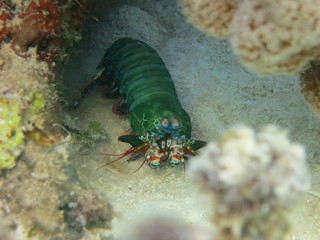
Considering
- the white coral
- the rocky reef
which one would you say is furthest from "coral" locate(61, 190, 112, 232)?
the white coral

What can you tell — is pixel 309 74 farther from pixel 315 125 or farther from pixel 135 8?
pixel 135 8

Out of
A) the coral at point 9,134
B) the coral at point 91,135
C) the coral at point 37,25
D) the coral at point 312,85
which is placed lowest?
the coral at point 91,135

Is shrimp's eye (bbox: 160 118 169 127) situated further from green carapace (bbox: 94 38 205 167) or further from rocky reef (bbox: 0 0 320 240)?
rocky reef (bbox: 0 0 320 240)

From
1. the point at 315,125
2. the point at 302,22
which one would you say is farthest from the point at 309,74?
the point at 315,125

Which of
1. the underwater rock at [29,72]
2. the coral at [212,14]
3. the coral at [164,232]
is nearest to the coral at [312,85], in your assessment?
the coral at [212,14]

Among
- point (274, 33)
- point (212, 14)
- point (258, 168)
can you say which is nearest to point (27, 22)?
point (212, 14)

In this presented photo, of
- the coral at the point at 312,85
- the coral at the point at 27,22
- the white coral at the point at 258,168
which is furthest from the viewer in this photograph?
the coral at the point at 27,22

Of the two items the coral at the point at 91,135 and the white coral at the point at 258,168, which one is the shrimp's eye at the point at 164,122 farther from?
the white coral at the point at 258,168
